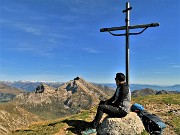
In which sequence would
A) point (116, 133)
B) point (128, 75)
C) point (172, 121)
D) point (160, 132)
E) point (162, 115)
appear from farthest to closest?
point (162, 115)
point (172, 121)
point (128, 75)
point (160, 132)
point (116, 133)

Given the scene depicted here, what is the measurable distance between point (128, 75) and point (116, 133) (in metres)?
4.46

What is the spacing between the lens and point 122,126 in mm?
16297

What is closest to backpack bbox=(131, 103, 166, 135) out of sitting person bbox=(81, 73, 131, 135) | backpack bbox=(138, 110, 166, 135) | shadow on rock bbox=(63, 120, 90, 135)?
backpack bbox=(138, 110, 166, 135)

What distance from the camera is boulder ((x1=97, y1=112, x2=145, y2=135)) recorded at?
16.2 meters

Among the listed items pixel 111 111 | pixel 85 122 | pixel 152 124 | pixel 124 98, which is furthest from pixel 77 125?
pixel 152 124

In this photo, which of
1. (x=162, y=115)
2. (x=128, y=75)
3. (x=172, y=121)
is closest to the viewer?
(x=128, y=75)

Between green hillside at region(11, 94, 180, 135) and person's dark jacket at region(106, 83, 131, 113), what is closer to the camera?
person's dark jacket at region(106, 83, 131, 113)

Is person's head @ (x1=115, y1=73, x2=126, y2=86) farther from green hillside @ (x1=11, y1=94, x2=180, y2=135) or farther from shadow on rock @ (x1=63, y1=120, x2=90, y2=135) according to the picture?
green hillside @ (x1=11, y1=94, x2=180, y2=135)

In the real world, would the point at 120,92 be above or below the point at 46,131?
above

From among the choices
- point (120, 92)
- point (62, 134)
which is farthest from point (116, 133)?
point (62, 134)

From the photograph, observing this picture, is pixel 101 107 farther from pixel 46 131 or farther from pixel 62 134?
pixel 46 131

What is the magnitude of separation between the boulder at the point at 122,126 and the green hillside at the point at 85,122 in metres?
2.38

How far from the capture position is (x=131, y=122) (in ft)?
54.4

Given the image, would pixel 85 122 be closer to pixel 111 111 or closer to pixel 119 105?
pixel 111 111
